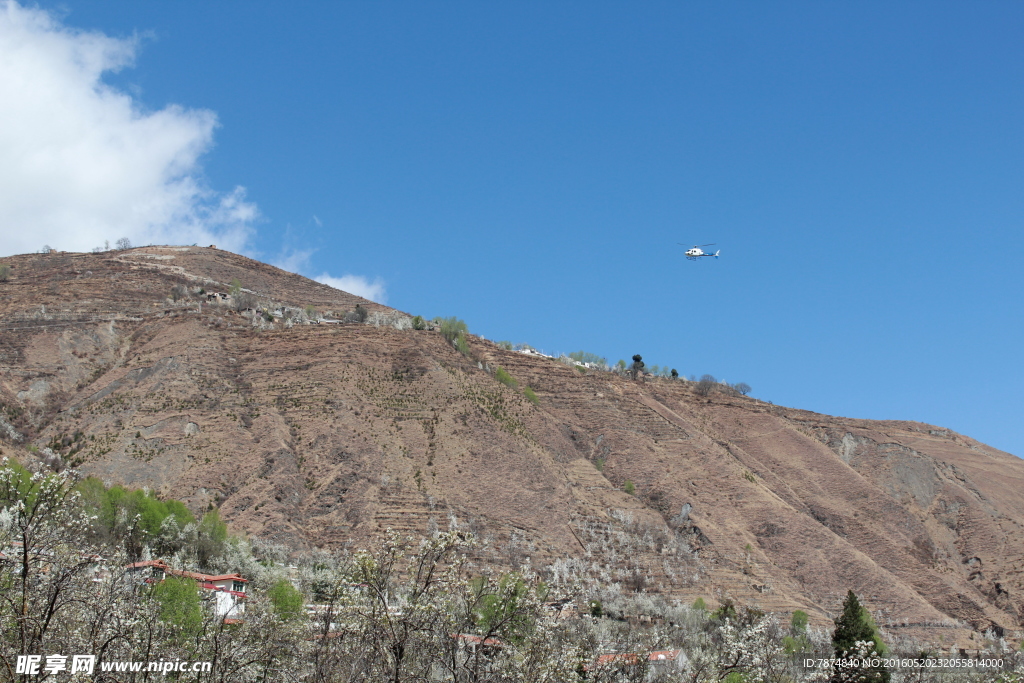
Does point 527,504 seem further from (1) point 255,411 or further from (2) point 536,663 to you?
(2) point 536,663

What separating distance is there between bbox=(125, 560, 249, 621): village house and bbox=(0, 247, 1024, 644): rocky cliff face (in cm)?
1005

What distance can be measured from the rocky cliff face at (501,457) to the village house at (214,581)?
1005 cm

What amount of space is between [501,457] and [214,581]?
25.2 meters

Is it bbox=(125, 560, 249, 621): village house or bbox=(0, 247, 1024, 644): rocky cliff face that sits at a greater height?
bbox=(0, 247, 1024, 644): rocky cliff face

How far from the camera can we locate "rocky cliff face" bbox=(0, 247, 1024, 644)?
52.9 meters

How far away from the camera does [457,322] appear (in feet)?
263

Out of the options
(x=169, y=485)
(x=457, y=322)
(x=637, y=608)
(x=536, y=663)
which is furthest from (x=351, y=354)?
(x=536, y=663)

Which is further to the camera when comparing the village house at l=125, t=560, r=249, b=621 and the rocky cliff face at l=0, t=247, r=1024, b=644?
the rocky cliff face at l=0, t=247, r=1024, b=644

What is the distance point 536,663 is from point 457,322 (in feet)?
216

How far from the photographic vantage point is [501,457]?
196ft

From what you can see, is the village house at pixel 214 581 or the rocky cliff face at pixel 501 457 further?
the rocky cliff face at pixel 501 457

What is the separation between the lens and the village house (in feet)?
89.4

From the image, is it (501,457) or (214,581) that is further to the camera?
(501,457)

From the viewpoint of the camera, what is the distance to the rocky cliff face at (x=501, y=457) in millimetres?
52938
